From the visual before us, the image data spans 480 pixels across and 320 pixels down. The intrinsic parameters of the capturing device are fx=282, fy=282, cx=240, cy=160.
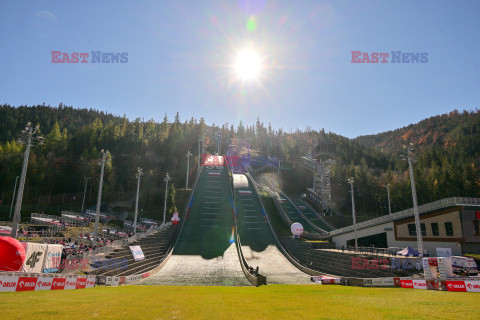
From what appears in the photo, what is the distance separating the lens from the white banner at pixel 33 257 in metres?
15.6

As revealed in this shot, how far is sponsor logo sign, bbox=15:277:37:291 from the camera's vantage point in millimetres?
12337

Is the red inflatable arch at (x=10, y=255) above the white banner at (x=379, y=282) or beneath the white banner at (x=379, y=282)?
above

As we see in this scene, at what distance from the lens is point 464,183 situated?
53312mm

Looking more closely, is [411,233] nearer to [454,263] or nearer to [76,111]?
[454,263]

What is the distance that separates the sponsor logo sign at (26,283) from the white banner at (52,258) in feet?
16.1

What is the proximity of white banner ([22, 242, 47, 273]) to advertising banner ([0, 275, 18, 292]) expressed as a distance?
11.9 feet

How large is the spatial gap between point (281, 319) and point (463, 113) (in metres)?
182

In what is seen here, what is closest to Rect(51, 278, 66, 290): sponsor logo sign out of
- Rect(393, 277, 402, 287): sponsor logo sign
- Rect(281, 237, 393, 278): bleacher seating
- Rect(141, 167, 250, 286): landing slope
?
Rect(141, 167, 250, 286): landing slope

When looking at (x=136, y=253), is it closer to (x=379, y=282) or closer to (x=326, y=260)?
(x=326, y=260)

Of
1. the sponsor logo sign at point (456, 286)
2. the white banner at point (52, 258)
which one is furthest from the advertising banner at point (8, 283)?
the sponsor logo sign at point (456, 286)

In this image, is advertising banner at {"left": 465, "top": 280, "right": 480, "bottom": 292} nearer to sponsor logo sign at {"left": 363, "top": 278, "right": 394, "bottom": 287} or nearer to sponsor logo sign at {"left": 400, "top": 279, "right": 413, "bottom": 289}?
sponsor logo sign at {"left": 400, "top": 279, "right": 413, "bottom": 289}

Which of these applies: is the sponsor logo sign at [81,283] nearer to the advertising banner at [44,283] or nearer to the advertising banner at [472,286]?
the advertising banner at [44,283]

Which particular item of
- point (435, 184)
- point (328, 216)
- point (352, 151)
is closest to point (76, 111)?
point (352, 151)

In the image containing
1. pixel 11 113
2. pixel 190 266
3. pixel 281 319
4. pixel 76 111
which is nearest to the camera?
pixel 281 319
